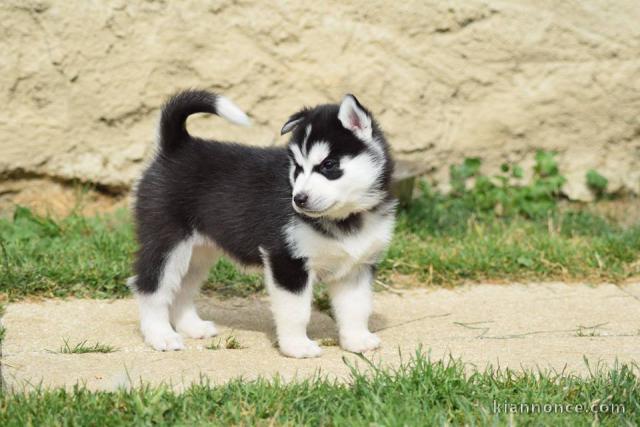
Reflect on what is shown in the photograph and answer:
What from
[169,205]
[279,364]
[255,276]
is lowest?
[255,276]

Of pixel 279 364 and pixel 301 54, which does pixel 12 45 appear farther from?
pixel 279 364

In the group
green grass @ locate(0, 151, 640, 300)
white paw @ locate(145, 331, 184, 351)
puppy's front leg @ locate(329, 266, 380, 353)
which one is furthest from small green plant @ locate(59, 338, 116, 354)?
puppy's front leg @ locate(329, 266, 380, 353)

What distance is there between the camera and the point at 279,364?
4543 mm

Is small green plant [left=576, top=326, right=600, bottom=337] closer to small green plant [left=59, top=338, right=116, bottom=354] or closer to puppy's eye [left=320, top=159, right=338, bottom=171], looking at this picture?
puppy's eye [left=320, top=159, right=338, bottom=171]

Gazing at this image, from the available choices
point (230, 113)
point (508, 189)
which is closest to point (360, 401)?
point (230, 113)

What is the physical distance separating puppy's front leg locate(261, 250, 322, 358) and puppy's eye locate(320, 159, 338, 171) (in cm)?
50

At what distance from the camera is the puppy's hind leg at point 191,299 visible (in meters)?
5.31

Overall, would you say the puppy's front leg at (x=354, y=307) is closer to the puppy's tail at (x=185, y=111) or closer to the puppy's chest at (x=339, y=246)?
the puppy's chest at (x=339, y=246)

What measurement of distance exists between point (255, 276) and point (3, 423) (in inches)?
112

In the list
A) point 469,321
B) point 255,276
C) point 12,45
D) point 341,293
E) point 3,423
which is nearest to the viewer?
point 3,423

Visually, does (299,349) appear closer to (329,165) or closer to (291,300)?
(291,300)

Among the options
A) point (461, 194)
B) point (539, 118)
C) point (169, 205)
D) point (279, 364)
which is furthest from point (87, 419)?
point (539, 118)

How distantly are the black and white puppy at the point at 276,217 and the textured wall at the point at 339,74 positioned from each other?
2631mm

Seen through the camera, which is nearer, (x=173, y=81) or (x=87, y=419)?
(x=87, y=419)
